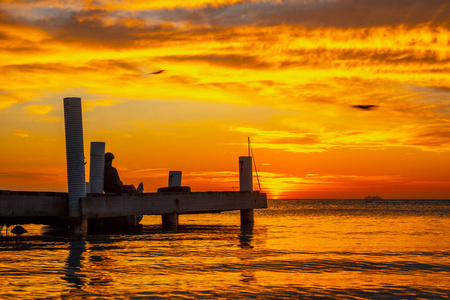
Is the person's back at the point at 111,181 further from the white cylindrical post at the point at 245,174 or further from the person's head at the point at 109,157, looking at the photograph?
the white cylindrical post at the point at 245,174

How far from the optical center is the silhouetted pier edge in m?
24.1

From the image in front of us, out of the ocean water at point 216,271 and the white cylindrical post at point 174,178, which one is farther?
the white cylindrical post at point 174,178

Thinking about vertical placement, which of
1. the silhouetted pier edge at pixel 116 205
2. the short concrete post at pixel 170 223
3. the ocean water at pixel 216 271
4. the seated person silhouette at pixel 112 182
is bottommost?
the ocean water at pixel 216 271

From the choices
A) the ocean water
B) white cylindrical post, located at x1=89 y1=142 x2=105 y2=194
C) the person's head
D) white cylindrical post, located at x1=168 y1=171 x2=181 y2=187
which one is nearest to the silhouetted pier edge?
the ocean water

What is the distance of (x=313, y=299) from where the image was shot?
12.4 metres

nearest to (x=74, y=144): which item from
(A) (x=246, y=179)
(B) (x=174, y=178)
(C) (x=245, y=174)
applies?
(C) (x=245, y=174)

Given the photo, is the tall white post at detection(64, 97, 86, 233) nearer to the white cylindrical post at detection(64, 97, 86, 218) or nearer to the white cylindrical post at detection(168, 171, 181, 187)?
the white cylindrical post at detection(64, 97, 86, 218)

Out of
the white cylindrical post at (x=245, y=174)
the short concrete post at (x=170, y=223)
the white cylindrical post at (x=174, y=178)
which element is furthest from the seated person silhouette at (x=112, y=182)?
the white cylindrical post at (x=174, y=178)

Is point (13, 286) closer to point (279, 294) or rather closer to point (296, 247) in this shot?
point (279, 294)

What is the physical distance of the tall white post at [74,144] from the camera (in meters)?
24.8

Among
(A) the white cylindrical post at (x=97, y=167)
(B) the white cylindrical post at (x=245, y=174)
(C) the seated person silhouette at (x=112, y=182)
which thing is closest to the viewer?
(C) the seated person silhouette at (x=112, y=182)

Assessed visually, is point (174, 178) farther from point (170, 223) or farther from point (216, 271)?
point (216, 271)

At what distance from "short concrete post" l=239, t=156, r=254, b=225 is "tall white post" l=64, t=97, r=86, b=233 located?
15.1 metres

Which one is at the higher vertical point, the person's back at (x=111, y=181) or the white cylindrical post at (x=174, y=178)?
the white cylindrical post at (x=174, y=178)
